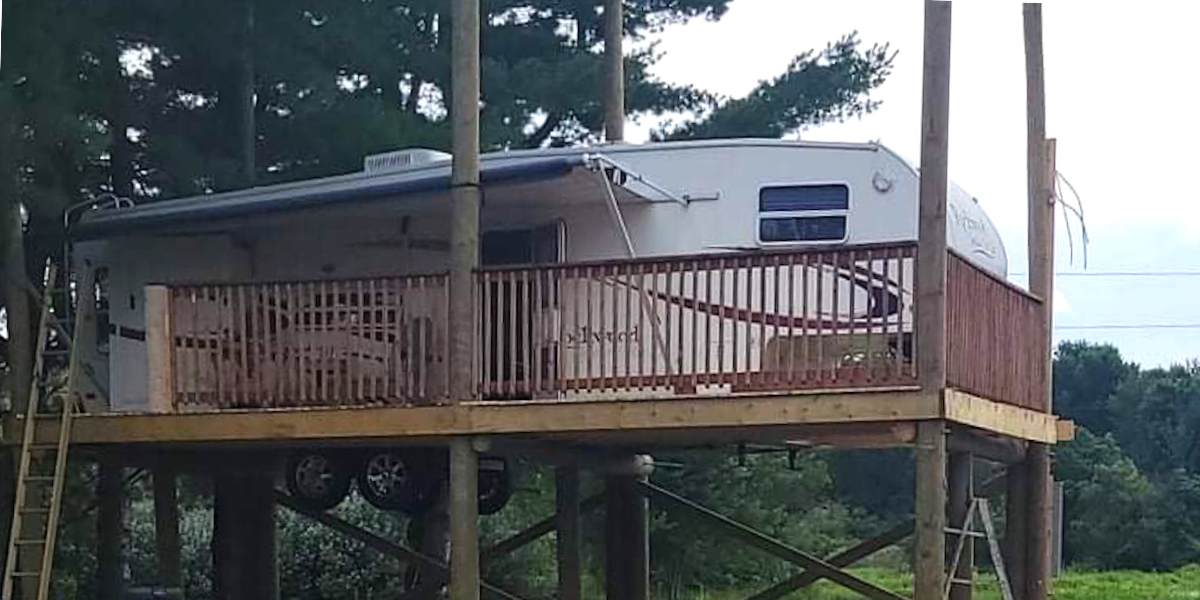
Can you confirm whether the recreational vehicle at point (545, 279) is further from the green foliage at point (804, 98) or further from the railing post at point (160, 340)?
the green foliage at point (804, 98)

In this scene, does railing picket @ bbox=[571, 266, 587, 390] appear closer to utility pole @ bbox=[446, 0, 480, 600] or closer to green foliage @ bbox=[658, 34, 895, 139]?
utility pole @ bbox=[446, 0, 480, 600]

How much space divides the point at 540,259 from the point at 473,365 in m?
2.39

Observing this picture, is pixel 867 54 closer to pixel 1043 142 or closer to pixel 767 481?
pixel 1043 142

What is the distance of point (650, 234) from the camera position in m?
14.4

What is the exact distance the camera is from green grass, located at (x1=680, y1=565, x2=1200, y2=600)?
3041cm

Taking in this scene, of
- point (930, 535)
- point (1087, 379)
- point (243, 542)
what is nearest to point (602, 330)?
point (930, 535)

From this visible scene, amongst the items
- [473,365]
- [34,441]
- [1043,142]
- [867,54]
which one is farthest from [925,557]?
[867,54]

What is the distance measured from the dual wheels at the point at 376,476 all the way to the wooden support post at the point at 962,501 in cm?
393

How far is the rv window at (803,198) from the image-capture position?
1399 centimetres

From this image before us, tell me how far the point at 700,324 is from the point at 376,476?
467cm

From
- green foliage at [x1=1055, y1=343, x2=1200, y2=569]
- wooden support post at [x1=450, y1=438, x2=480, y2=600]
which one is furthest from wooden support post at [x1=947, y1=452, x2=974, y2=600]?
green foliage at [x1=1055, y1=343, x2=1200, y2=569]

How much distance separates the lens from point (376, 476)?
16203 mm

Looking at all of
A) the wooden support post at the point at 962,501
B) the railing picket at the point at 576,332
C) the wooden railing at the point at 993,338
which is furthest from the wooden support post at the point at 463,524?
the wooden support post at the point at 962,501

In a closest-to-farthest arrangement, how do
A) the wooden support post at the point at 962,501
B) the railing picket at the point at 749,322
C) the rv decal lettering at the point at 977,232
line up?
the railing picket at the point at 749,322
the wooden support post at the point at 962,501
the rv decal lettering at the point at 977,232
